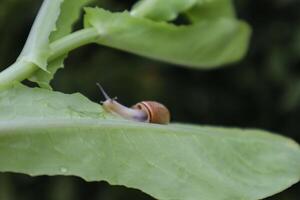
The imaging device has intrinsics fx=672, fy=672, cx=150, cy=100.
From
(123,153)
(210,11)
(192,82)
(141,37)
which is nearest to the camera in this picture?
(123,153)

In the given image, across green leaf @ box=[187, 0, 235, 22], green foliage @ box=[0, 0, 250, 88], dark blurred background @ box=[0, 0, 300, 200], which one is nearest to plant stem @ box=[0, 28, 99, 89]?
green foliage @ box=[0, 0, 250, 88]

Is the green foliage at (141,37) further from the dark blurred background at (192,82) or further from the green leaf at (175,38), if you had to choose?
the dark blurred background at (192,82)

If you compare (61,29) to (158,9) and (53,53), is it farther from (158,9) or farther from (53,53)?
(158,9)

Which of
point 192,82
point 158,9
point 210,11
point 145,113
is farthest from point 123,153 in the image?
point 192,82

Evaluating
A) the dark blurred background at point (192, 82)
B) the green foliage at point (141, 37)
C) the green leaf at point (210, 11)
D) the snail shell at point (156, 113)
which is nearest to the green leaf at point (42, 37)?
the green foliage at point (141, 37)

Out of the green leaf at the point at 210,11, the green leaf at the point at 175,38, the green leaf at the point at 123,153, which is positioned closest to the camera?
the green leaf at the point at 123,153

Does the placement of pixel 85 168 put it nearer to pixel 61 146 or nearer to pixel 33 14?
pixel 61 146
